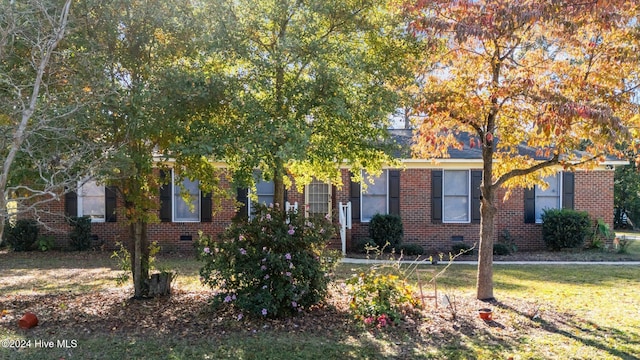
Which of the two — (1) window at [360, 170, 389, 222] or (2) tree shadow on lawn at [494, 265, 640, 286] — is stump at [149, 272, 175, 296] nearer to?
(2) tree shadow on lawn at [494, 265, 640, 286]

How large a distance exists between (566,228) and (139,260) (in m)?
11.7

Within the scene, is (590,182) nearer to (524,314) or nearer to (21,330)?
(524,314)

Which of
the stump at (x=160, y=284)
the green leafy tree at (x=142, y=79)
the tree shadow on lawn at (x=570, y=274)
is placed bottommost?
the tree shadow on lawn at (x=570, y=274)

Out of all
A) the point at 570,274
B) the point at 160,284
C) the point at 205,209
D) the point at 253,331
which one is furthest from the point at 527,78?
the point at 205,209

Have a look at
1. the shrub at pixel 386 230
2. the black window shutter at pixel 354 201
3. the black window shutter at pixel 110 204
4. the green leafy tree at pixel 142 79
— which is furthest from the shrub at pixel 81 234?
the shrub at pixel 386 230

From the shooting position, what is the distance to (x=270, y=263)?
21.5 ft

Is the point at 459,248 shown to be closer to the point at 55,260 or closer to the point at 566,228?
the point at 566,228

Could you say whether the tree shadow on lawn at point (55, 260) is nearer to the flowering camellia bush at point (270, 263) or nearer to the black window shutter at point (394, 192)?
the flowering camellia bush at point (270, 263)

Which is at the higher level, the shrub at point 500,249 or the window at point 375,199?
the window at point 375,199

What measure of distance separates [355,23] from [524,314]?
4769 millimetres

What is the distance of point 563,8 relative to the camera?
571cm

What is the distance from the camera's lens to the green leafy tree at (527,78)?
5866 mm

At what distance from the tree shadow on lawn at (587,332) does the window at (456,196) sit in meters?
7.98

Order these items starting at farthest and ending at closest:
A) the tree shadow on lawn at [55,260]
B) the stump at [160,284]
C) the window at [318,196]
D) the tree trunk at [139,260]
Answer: the window at [318,196] → the tree shadow on lawn at [55,260] → the stump at [160,284] → the tree trunk at [139,260]
